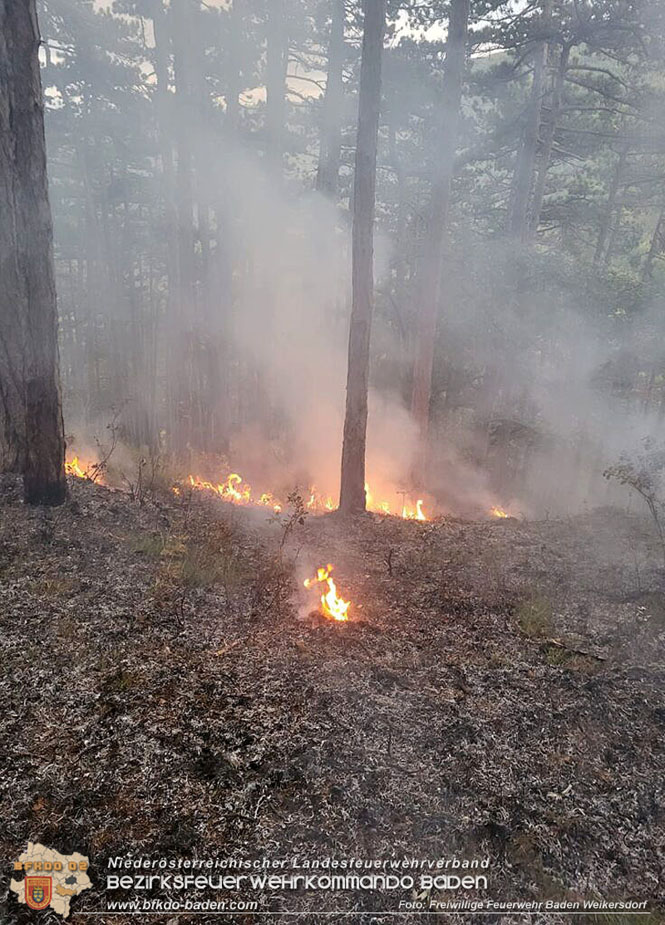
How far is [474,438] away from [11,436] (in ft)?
51.0

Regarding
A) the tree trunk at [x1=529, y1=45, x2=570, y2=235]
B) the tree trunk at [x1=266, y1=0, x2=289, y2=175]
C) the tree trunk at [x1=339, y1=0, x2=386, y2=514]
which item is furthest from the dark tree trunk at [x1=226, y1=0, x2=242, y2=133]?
the tree trunk at [x1=339, y1=0, x2=386, y2=514]

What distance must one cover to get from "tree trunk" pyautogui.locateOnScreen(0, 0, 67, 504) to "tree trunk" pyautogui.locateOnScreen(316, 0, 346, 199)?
40.7 feet

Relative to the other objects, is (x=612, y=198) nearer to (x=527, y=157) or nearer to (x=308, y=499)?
(x=527, y=157)

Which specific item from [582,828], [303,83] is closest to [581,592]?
[582,828]

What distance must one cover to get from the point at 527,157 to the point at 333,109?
6649 mm

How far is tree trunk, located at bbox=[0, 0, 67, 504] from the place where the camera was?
6.14 m

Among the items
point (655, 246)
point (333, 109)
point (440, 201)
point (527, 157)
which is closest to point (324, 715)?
point (440, 201)

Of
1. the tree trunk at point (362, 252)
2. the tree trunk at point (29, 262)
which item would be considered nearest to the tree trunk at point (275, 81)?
the tree trunk at point (362, 252)

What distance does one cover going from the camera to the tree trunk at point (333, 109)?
16.3m

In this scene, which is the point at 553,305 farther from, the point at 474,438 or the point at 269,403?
the point at 269,403

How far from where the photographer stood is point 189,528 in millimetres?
7703

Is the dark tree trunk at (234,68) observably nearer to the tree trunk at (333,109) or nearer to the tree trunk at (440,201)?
the tree trunk at (333,109)

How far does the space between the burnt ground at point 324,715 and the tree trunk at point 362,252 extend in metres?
3.36

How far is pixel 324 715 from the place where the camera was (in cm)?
407
